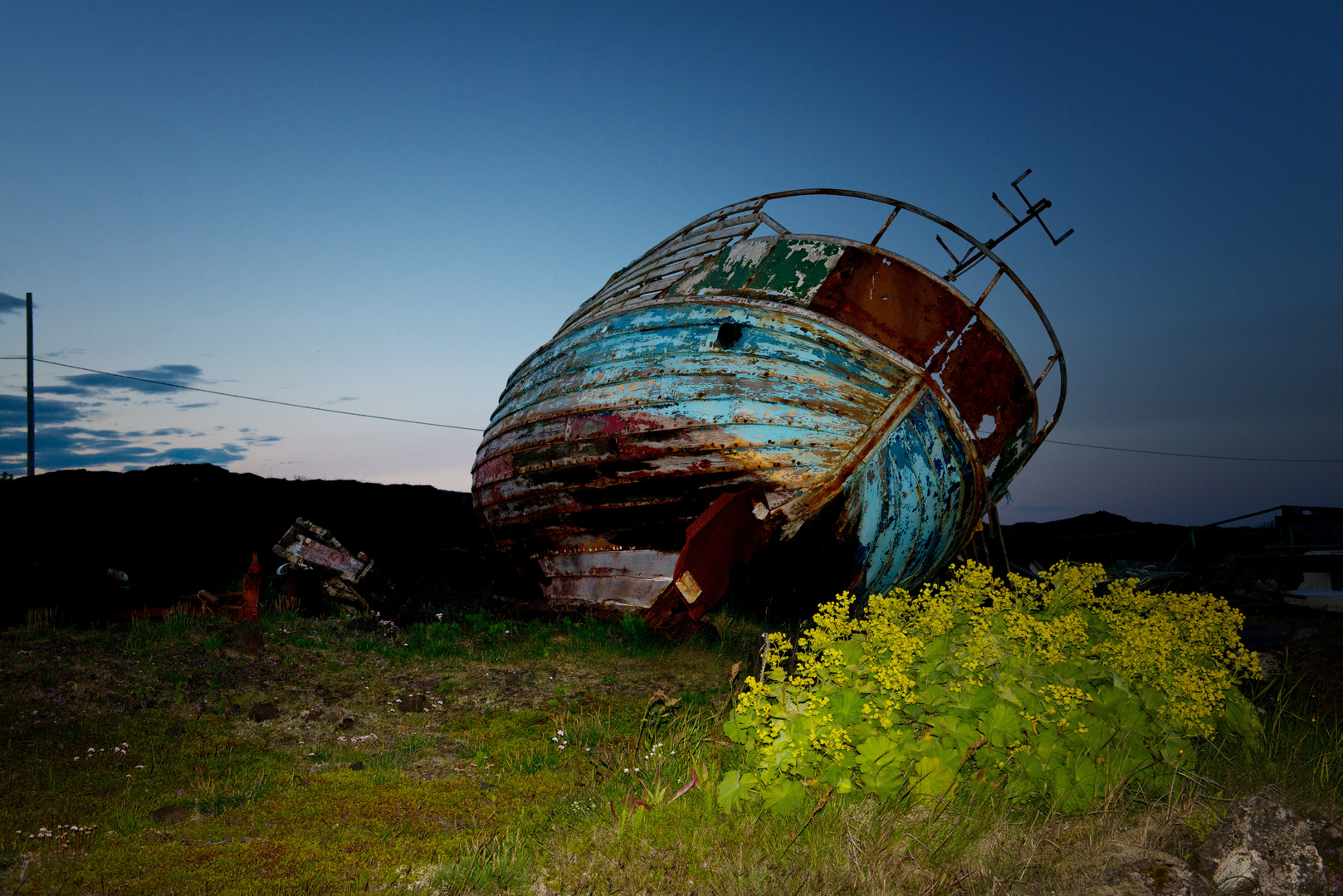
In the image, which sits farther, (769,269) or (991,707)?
(769,269)

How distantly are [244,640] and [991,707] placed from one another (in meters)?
5.71

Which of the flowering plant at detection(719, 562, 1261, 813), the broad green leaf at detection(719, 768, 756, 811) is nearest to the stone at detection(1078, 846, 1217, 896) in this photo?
the flowering plant at detection(719, 562, 1261, 813)

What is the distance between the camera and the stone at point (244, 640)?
639 centimetres

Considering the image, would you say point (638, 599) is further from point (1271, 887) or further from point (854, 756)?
point (1271, 887)

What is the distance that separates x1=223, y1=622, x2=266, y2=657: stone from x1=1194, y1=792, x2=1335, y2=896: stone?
6.23 m

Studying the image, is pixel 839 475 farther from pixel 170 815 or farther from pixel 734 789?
pixel 170 815

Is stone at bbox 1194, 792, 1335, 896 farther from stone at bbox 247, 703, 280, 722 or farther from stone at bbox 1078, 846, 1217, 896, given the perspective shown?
stone at bbox 247, 703, 280, 722

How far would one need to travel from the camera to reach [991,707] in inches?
129

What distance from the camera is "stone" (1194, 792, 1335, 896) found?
2.73m

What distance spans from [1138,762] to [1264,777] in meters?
0.78

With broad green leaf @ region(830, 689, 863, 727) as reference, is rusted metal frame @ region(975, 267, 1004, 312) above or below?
above

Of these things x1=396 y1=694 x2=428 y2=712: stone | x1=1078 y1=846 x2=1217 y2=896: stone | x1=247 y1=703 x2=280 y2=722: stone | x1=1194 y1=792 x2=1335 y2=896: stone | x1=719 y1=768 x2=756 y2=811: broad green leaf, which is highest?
x1=1194 y1=792 x2=1335 y2=896: stone

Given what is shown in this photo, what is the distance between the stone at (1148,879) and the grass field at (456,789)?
119 mm

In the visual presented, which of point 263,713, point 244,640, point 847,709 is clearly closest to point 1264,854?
point 847,709
